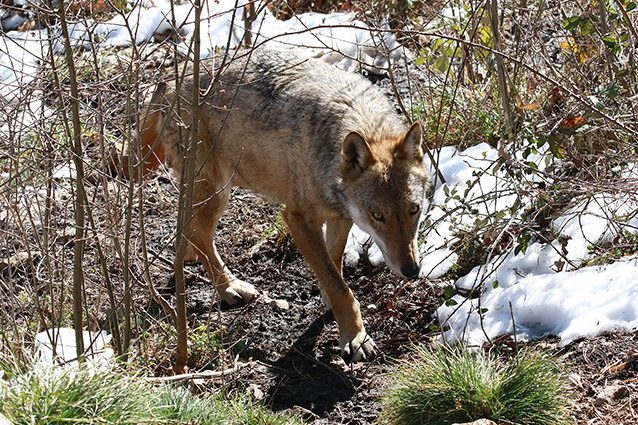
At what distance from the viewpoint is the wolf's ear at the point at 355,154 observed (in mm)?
6562

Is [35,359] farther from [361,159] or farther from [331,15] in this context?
[331,15]

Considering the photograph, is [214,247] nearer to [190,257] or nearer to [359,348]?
[190,257]

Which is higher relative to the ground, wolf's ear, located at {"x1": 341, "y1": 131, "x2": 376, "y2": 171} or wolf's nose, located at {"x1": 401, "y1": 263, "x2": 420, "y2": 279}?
wolf's ear, located at {"x1": 341, "y1": 131, "x2": 376, "y2": 171}

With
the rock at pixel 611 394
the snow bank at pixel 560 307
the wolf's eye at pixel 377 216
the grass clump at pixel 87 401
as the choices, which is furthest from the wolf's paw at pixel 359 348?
the grass clump at pixel 87 401

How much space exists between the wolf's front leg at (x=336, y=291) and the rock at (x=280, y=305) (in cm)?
55

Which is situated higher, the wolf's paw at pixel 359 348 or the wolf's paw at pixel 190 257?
the wolf's paw at pixel 190 257

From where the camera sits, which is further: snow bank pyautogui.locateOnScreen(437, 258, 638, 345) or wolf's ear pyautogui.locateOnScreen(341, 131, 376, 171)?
wolf's ear pyautogui.locateOnScreen(341, 131, 376, 171)

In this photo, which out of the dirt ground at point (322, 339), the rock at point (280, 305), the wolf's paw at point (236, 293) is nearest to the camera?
the dirt ground at point (322, 339)

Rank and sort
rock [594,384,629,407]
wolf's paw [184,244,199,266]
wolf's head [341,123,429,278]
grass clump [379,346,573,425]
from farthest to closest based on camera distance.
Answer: wolf's paw [184,244,199,266], wolf's head [341,123,429,278], rock [594,384,629,407], grass clump [379,346,573,425]

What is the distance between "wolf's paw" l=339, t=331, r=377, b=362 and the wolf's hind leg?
3.92 feet

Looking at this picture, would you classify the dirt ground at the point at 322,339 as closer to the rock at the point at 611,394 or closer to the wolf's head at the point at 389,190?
the rock at the point at 611,394

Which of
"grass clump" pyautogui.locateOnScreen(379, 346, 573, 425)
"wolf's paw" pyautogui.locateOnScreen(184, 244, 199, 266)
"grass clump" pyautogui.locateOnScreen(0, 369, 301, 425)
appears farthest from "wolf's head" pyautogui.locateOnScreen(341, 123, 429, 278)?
"grass clump" pyautogui.locateOnScreen(0, 369, 301, 425)

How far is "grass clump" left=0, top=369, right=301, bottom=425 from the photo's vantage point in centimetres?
413

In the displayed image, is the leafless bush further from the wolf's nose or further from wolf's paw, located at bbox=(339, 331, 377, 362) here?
wolf's paw, located at bbox=(339, 331, 377, 362)
